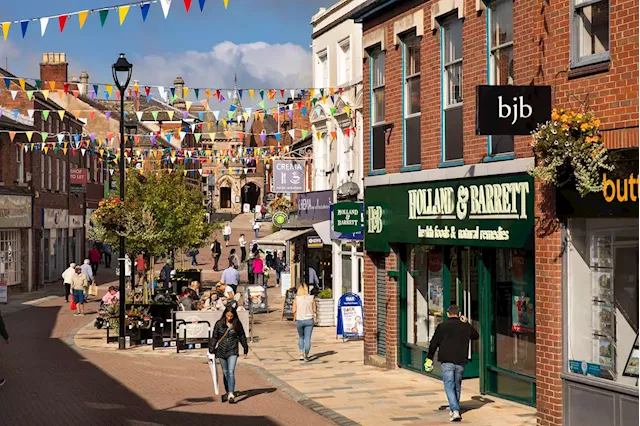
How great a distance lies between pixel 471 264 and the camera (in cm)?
1702

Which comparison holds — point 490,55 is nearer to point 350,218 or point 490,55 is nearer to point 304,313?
point 350,218

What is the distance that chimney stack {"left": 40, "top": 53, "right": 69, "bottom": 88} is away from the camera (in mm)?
65056

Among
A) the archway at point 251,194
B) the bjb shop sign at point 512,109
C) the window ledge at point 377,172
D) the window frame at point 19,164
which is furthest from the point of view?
the archway at point 251,194

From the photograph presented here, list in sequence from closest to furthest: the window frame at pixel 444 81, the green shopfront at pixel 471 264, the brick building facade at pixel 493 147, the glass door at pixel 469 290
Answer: the brick building facade at pixel 493 147 → the green shopfront at pixel 471 264 → the glass door at pixel 469 290 → the window frame at pixel 444 81

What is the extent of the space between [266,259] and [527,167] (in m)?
44.4

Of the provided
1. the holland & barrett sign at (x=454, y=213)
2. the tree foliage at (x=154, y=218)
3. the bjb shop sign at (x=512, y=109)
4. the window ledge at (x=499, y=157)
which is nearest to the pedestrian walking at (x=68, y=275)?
the tree foliage at (x=154, y=218)

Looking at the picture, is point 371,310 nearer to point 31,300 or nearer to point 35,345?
point 35,345

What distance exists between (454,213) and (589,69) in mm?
4788

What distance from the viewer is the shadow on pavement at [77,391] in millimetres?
14414

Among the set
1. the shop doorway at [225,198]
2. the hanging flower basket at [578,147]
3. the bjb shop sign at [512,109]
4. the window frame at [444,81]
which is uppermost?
the shop doorway at [225,198]

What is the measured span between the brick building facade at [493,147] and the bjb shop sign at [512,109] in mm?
267

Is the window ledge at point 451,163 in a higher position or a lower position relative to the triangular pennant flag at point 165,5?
lower

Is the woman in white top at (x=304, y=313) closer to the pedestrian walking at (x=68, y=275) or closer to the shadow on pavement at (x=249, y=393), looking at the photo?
the shadow on pavement at (x=249, y=393)

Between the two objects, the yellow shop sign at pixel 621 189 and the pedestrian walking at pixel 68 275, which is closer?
the yellow shop sign at pixel 621 189
